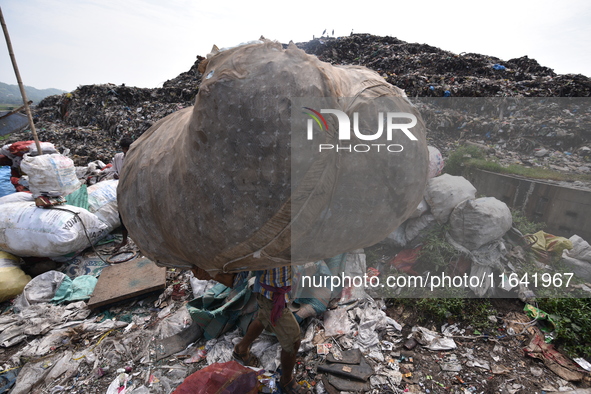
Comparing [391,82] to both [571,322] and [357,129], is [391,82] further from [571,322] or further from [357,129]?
[357,129]

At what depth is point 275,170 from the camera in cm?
81

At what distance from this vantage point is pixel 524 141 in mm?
6129

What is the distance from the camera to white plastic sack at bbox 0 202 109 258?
310 cm

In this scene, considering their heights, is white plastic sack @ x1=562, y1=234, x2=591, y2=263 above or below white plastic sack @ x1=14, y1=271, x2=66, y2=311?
above

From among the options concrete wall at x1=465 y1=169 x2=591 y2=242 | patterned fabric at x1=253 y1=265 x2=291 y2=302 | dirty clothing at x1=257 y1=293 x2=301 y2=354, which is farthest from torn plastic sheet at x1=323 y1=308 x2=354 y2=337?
concrete wall at x1=465 y1=169 x2=591 y2=242

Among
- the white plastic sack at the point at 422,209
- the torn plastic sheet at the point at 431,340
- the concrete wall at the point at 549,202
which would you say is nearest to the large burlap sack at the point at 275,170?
the torn plastic sheet at the point at 431,340

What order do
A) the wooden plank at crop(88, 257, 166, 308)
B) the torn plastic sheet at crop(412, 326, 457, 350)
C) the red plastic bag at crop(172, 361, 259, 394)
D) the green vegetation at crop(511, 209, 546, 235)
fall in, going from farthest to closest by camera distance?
the green vegetation at crop(511, 209, 546, 235), the wooden plank at crop(88, 257, 166, 308), the torn plastic sheet at crop(412, 326, 457, 350), the red plastic bag at crop(172, 361, 259, 394)

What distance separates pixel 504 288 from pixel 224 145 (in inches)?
126

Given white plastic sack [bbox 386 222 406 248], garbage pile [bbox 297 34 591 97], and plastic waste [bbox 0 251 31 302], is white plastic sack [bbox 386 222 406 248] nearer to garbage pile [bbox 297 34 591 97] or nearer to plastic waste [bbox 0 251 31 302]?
plastic waste [bbox 0 251 31 302]

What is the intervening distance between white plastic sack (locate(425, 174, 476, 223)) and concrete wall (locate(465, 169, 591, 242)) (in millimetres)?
1349

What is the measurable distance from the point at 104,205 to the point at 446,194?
447cm

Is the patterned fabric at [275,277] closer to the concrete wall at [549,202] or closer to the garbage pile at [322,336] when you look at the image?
the garbage pile at [322,336]

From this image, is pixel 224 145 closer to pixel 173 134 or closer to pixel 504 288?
pixel 173 134

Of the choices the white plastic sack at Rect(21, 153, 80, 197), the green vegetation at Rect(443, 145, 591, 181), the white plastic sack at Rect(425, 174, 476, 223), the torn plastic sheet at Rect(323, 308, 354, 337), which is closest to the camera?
the torn plastic sheet at Rect(323, 308, 354, 337)
